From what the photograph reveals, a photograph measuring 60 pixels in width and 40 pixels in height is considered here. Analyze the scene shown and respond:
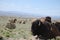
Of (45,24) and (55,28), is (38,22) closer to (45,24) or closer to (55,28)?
(45,24)

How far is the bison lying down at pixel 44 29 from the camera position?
1097 cm

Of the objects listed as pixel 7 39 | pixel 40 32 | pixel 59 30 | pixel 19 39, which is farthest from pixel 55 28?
pixel 7 39

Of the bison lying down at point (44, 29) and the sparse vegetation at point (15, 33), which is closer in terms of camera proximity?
the bison lying down at point (44, 29)

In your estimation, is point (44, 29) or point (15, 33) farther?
point (15, 33)

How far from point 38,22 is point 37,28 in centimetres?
37

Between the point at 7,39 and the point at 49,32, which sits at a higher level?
the point at 49,32

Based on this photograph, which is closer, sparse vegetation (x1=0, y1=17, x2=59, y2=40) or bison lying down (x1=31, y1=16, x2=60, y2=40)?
bison lying down (x1=31, y1=16, x2=60, y2=40)

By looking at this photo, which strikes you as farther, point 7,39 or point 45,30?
point 7,39

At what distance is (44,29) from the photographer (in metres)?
11.3

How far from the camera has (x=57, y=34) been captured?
39.6 ft

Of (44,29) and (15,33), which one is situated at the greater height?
(44,29)

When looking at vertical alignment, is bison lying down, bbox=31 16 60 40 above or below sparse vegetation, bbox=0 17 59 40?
above

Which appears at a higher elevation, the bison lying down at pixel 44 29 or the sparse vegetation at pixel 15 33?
the bison lying down at pixel 44 29

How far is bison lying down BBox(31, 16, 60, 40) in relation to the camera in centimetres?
1097
